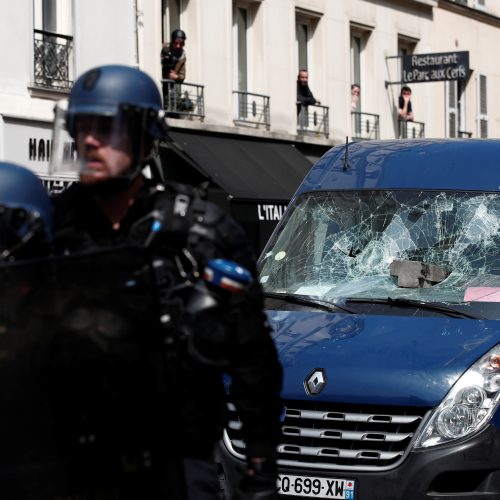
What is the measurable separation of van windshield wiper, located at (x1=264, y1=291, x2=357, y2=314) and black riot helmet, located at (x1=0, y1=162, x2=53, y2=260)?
3232 millimetres

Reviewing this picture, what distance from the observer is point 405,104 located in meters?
30.0

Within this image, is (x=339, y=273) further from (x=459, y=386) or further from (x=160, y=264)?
(x=160, y=264)

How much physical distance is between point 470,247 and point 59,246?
3594 millimetres

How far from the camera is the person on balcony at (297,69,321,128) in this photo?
86.3 feet

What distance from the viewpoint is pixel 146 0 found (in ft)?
73.0

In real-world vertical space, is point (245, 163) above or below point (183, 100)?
below

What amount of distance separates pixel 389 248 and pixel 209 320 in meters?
3.61

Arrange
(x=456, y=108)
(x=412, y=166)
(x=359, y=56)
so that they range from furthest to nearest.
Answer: (x=456, y=108), (x=359, y=56), (x=412, y=166)

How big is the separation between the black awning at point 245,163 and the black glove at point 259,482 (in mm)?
18367

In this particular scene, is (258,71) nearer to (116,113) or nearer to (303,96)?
(303,96)

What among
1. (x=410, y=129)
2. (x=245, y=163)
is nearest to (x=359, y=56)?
(x=410, y=129)

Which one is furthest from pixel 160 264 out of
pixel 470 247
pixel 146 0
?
pixel 146 0

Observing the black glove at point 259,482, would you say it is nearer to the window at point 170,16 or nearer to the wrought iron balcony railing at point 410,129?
the window at point 170,16

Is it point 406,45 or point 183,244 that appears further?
point 406,45
